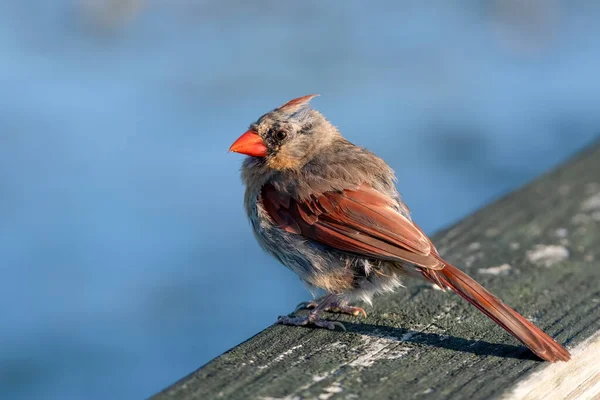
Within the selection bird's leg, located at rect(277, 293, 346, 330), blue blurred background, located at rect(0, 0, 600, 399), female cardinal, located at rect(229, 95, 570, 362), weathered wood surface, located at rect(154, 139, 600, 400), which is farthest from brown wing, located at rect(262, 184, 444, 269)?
blue blurred background, located at rect(0, 0, 600, 399)

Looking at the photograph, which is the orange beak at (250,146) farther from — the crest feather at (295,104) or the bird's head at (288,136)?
the crest feather at (295,104)

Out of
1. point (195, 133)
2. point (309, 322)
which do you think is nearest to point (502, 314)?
point (309, 322)

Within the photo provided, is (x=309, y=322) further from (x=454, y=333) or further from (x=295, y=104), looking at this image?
(x=295, y=104)

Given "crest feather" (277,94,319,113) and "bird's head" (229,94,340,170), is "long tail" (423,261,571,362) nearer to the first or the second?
"bird's head" (229,94,340,170)

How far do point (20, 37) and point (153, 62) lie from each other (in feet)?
3.96

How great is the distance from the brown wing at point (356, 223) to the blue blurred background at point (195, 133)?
1671 millimetres

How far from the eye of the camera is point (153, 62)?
7848 mm

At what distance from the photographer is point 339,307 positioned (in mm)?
2979

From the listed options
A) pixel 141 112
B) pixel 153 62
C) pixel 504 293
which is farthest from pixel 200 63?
pixel 504 293

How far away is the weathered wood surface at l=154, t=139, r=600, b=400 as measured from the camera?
212cm

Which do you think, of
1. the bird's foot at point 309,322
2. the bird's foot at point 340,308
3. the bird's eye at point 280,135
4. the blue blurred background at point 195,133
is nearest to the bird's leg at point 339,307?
the bird's foot at point 340,308

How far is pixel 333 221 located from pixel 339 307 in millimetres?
327

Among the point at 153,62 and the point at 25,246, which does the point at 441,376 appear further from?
the point at 153,62

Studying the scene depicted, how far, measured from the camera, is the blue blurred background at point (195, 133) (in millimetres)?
5008
